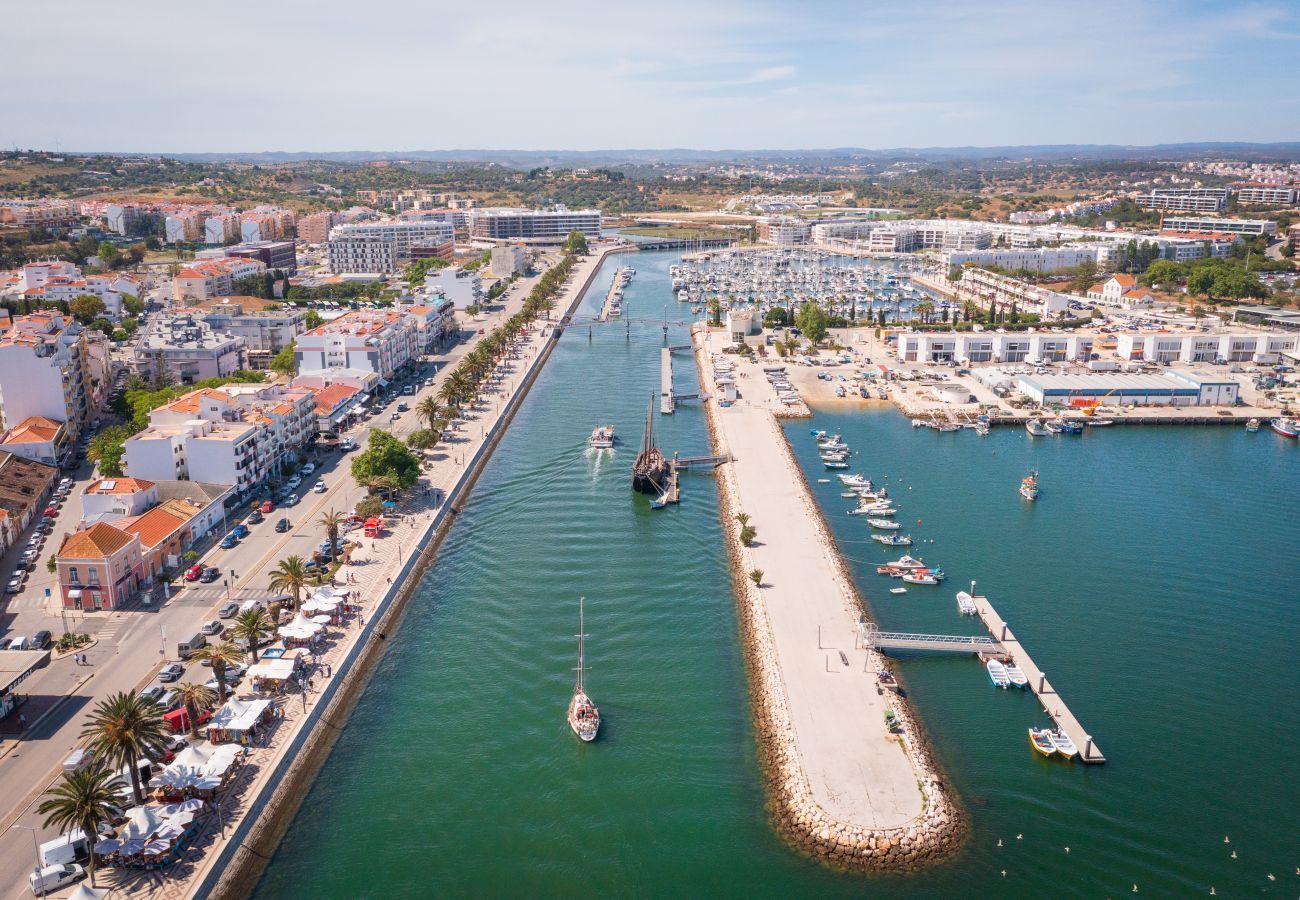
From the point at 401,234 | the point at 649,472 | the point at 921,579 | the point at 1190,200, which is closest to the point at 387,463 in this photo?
the point at 649,472

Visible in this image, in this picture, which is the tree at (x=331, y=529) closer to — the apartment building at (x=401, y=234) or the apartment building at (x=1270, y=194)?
the apartment building at (x=401, y=234)

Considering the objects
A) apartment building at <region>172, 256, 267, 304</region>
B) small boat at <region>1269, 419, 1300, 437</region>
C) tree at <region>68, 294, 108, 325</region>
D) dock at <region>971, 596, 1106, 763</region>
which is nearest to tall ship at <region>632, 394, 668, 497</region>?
dock at <region>971, 596, 1106, 763</region>

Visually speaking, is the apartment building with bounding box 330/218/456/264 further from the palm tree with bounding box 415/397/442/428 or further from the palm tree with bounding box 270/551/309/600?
the palm tree with bounding box 270/551/309/600

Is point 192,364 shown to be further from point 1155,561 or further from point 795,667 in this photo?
point 1155,561

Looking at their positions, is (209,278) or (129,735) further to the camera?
(209,278)

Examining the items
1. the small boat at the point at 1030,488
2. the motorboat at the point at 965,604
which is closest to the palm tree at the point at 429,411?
the motorboat at the point at 965,604

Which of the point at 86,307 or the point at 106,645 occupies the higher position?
the point at 86,307

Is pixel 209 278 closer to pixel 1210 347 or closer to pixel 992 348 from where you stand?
pixel 992 348
